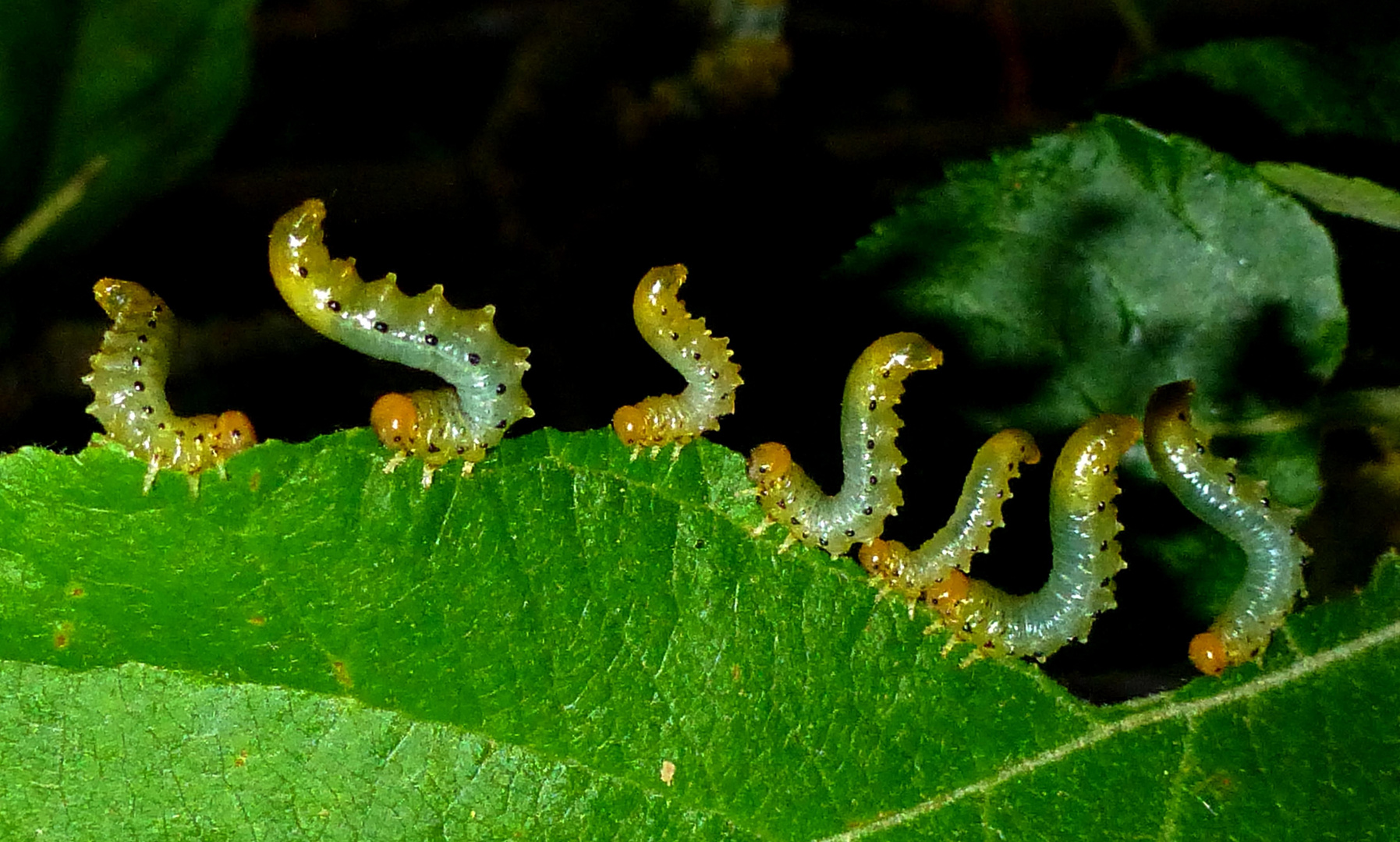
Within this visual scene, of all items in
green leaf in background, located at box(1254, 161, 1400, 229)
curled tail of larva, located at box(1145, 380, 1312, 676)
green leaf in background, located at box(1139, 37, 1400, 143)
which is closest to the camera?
curled tail of larva, located at box(1145, 380, 1312, 676)

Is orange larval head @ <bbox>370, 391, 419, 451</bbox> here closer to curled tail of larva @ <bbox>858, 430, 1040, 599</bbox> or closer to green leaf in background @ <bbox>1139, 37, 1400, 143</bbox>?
curled tail of larva @ <bbox>858, 430, 1040, 599</bbox>

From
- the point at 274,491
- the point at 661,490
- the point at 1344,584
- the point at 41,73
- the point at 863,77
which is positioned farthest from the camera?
the point at 863,77

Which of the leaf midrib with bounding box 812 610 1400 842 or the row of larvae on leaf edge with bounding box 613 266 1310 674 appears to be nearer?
the leaf midrib with bounding box 812 610 1400 842

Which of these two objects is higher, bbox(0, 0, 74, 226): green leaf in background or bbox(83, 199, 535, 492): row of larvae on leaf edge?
bbox(0, 0, 74, 226): green leaf in background

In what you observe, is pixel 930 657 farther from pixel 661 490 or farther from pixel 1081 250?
pixel 1081 250

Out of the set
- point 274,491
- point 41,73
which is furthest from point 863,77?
point 274,491

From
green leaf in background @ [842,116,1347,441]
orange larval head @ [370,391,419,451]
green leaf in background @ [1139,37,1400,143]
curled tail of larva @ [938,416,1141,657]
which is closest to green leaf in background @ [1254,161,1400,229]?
green leaf in background @ [842,116,1347,441]

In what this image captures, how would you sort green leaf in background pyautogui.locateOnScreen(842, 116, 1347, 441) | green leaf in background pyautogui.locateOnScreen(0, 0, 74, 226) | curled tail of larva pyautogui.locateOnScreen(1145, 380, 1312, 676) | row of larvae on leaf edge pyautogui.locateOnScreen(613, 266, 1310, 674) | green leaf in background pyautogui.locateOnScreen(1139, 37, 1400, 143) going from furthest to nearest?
green leaf in background pyautogui.locateOnScreen(0, 0, 74, 226) < green leaf in background pyautogui.locateOnScreen(1139, 37, 1400, 143) < green leaf in background pyautogui.locateOnScreen(842, 116, 1347, 441) < curled tail of larva pyautogui.locateOnScreen(1145, 380, 1312, 676) < row of larvae on leaf edge pyautogui.locateOnScreen(613, 266, 1310, 674)

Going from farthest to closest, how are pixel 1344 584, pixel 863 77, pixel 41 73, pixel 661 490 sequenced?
pixel 863 77
pixel 41 73
pixel 1344 584
pixel 661 490
